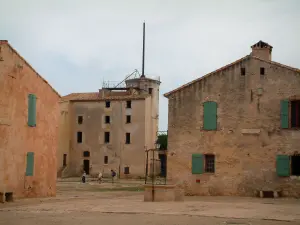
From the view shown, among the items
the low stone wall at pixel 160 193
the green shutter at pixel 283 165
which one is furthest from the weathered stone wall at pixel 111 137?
the low stone wall at pixel 160 193

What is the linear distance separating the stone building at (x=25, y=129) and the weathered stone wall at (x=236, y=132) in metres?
7.09

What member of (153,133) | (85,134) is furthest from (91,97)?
(153,133)

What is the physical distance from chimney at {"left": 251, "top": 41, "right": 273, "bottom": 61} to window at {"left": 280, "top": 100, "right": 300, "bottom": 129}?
3843 mm

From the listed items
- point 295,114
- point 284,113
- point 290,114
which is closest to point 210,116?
point 284,113

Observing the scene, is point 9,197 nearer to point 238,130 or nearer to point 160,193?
point 160,193

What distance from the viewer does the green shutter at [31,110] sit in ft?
83.4

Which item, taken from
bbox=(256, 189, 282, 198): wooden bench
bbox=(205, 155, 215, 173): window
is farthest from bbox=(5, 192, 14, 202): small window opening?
Answer: bbox=(256, 189, 282, 198): wooden bench

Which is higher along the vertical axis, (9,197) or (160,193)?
(160,193)

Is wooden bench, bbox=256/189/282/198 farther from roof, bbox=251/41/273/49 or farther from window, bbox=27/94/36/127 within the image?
window, bbox=27/94/36/127

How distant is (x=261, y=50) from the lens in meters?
29.6

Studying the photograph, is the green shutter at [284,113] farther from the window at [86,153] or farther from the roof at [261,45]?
the window at [86,153]

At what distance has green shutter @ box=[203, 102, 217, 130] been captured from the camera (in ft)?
92.4

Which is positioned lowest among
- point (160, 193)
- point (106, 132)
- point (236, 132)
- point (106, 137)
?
point (160, 193)

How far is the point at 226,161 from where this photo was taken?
2775 centimetres
